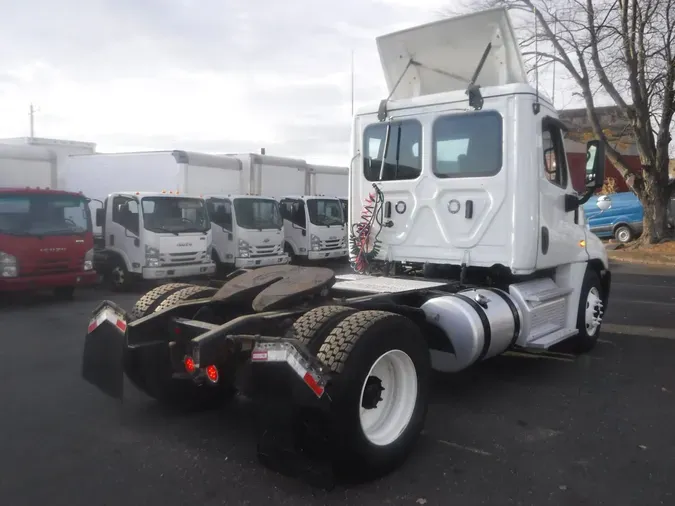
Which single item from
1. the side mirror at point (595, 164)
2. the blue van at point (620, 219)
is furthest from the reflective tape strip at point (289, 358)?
the blue van at point (620, 219)

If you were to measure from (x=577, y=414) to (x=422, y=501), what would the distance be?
2163 millimetres

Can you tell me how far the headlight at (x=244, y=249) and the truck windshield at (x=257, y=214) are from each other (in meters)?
0.43

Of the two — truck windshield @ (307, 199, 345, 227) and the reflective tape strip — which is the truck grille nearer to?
truck windshield @ (307, 199, 345, 227)

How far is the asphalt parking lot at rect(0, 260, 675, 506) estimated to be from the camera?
379 centimetres

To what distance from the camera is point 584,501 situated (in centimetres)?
371

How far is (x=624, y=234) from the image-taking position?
2384 centimetres

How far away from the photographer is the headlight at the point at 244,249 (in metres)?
15.0

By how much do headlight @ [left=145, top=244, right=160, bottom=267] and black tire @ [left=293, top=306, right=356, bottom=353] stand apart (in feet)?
30.1

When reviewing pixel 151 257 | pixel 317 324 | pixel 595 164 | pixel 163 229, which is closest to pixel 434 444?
pixel 317 324

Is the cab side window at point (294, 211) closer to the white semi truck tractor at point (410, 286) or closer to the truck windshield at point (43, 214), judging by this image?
the truck windshield at point (43, 214)

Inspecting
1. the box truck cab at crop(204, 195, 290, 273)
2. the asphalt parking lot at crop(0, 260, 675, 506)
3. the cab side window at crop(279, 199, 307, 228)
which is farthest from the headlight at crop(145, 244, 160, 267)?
the asphalt parking lot at crop(0, 260, 675, 506)

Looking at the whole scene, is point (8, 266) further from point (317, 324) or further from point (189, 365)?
point (317, 324)

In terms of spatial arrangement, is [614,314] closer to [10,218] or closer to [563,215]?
[563,215]

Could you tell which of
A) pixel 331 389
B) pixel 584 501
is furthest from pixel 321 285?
pixel 584 501
